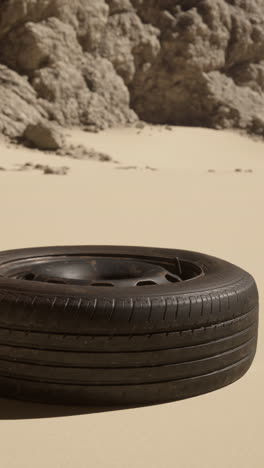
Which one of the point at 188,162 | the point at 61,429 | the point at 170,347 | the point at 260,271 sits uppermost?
the point at 170,347

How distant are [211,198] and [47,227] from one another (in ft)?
10.9

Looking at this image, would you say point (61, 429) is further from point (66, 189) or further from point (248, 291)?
point (66, 189)

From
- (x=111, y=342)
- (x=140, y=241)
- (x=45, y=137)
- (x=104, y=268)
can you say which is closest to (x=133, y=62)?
(x=45, y=137)

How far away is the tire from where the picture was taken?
2.22 m

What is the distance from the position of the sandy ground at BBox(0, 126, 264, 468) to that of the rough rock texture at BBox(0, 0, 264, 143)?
152 inches

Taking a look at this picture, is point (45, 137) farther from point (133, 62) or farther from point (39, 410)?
point (39, 410)

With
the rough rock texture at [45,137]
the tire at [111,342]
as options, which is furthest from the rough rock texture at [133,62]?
the tire at [111,342]

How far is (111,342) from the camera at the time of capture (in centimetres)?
223

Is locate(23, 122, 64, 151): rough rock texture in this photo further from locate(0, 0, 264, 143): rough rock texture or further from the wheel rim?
the wheel rim

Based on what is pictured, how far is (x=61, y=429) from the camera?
2055 mm

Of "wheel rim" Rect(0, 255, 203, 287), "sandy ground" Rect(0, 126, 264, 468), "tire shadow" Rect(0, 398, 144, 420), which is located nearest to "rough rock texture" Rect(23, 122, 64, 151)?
"sandy ground" Rect(0, 126, 264, 468)

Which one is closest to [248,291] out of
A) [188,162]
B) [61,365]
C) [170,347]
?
[170,347]

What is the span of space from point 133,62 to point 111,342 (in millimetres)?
23351

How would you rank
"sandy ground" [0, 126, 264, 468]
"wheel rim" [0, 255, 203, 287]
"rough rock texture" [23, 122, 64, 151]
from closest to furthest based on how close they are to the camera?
"sandy ground" [0, 126, 264, 468]
"wheel rim" [0, 255, 203, 287]
"rough rock texture" [23, 122, 64, 151]
